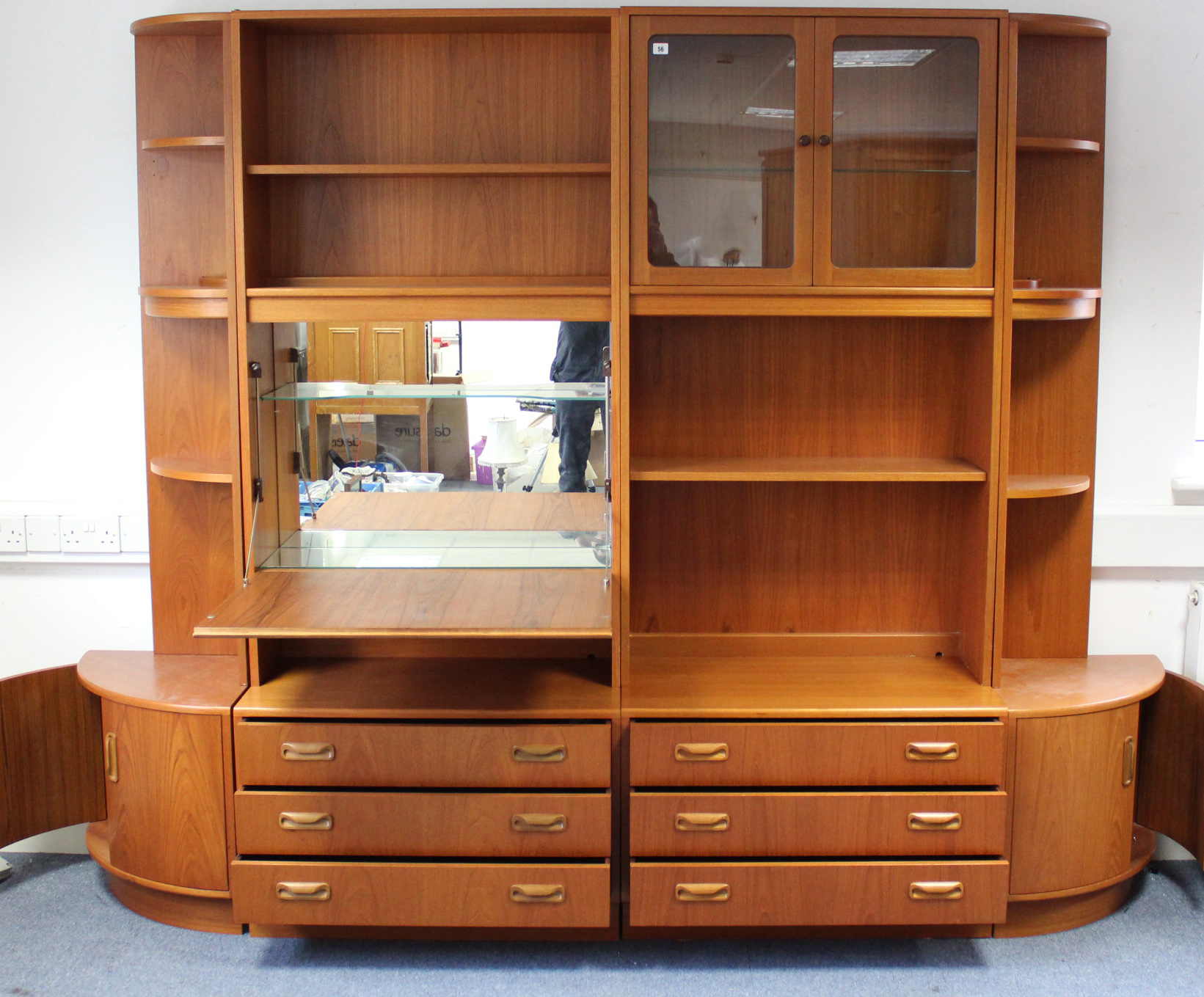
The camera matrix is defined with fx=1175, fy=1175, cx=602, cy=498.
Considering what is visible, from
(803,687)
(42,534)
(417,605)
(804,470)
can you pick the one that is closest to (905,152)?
(804,470)

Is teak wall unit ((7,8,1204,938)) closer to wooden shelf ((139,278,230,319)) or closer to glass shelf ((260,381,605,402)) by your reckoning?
wooden shelf ((139,278,230,319))

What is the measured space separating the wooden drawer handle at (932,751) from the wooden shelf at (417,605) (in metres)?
0.71

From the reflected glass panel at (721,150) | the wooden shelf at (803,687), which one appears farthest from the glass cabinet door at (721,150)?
the wooden shelf at (803,687)

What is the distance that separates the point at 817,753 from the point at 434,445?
1.05 metres

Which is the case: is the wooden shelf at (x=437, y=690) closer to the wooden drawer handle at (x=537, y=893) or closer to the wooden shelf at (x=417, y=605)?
the wooden shelf at (x=417, y=605)

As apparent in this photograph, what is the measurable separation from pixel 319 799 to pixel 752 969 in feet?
3.23

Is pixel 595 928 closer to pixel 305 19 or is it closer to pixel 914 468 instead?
pixel 914 468

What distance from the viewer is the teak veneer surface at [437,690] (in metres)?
2.45

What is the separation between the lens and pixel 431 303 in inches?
97.3

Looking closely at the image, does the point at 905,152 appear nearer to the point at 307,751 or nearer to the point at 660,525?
the point at 660,525

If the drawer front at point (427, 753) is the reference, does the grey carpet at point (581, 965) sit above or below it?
below

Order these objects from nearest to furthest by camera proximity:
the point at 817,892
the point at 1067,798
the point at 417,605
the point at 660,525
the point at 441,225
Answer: the point at 417,605 < the point at 817,892 < the point at 1067,798 < the point at 441,225 < the point at 660,525

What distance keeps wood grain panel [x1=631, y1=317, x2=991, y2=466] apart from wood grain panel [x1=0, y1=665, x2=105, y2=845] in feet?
4.73

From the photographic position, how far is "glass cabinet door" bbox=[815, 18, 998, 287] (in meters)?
2.40
